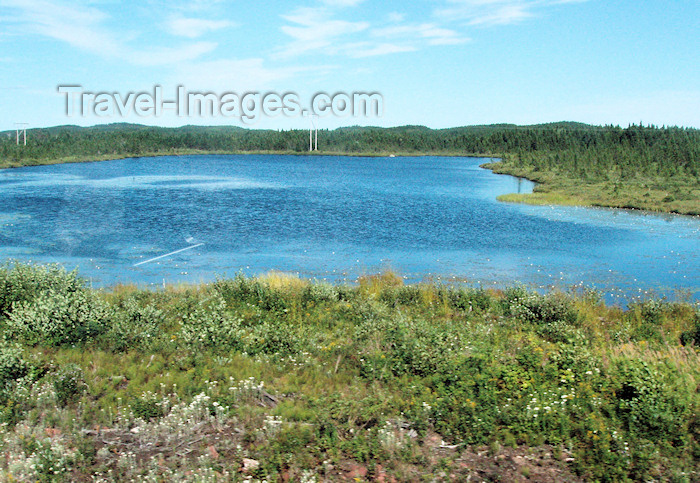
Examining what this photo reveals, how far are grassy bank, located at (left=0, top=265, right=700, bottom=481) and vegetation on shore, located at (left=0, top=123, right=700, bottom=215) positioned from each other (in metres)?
36.1

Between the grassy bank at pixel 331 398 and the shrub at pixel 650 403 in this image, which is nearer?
the grassy bank at pixel 331 398

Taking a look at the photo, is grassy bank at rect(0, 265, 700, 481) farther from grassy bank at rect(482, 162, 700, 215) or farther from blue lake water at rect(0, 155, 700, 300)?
grassy bank at rect(482, 162, 700, 215)

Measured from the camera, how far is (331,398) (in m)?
8.02

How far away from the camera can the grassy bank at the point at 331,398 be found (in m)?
6.57

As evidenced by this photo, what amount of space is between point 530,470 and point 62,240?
2498 centimetres

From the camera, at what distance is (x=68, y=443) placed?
6.83 m

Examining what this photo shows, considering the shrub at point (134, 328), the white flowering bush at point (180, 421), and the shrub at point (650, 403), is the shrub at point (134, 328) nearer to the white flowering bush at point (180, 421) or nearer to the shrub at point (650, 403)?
the white flowering bush at point (180, 421)

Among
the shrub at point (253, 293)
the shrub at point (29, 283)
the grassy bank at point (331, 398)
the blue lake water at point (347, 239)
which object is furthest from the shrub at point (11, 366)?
the blue lake water at point (347, 239)

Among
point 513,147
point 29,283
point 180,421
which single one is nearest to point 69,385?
point 180,421

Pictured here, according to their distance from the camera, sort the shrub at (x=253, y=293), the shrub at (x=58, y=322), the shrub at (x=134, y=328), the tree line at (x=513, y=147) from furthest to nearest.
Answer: the tree line at (x=513, y=147) < the shrub at (x=253, y=293) < the shrub at (x=58, y=322) < the shrub at (x=134, y=328)

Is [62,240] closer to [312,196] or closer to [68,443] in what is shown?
[68,443]

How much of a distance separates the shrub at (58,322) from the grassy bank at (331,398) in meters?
0.04

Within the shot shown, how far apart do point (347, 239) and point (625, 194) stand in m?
29.2

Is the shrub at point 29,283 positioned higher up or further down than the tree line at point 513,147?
further down
